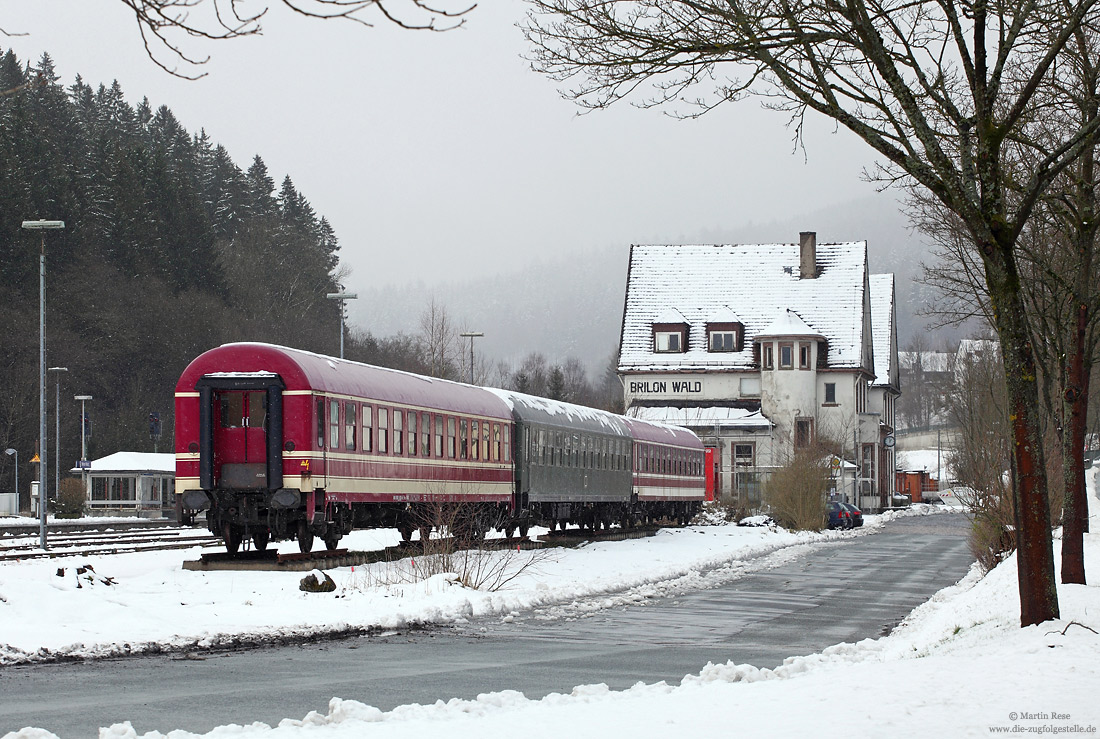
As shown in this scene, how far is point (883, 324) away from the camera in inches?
3553

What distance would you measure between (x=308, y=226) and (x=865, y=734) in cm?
11214

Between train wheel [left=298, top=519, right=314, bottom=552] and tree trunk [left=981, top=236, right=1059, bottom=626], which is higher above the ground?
tree trunk [left=981, top=236, right=1059, bottom=626]

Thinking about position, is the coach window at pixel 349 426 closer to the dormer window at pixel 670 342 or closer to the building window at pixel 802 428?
the building window at pixel 802 428

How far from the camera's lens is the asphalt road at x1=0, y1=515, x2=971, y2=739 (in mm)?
10656

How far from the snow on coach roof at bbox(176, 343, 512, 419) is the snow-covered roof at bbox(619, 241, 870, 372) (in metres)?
50.1

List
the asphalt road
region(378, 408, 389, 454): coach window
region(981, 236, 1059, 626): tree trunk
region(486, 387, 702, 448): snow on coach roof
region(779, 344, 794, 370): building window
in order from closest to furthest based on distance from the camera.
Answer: the asphalt road → region(981, 236, 1059, 626): tree trunk → region(378, 408, 389, 454): coach window → region(486, 387, 702, 448): snow on coach roof → region(779, 344, 794, 370): building window

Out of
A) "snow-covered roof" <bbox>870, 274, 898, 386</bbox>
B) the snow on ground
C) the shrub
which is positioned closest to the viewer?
the snow on ground

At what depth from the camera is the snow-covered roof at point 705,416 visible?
75.7m

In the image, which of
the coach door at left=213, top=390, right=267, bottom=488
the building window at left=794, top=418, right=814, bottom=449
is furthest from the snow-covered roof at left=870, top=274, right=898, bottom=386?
the coach door at left=213, top=390, right=267, bottom=488

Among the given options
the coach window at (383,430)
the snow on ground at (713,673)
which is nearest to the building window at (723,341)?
the coach window at (383,430)

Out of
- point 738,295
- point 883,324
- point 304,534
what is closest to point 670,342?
point 738,295

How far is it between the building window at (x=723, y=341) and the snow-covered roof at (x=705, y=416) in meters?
3.37

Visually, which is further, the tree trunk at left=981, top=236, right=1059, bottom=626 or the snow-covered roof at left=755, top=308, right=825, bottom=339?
the snow-covered roof at left=755, top=308, right=825, bottom=339

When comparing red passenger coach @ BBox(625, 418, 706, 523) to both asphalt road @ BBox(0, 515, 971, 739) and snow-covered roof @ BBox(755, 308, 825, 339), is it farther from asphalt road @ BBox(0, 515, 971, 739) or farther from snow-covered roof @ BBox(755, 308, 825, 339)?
asphalt road @ BBox(0, 515, 971, 739)
